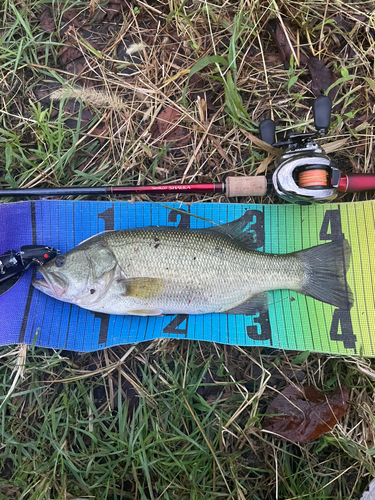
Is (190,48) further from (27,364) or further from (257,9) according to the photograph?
(27,364)

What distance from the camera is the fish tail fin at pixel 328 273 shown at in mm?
2721

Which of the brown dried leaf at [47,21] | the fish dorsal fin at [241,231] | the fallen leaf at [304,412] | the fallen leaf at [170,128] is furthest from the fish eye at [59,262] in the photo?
the brown dried leaf at [47,21]

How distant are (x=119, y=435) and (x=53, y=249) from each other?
1709mm

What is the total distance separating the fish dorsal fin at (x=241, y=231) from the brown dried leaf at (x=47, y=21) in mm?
2608

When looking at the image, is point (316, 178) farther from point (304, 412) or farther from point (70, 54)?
point (70, 54)

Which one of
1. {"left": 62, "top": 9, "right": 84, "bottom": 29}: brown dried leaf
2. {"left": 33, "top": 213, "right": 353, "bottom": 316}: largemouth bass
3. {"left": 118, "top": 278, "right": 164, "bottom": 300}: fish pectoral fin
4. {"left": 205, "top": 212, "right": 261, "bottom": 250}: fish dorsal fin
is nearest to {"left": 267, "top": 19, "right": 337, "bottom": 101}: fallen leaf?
{"left": 205, "top": 212, "right": 261, "bottom": 250}: fish dorsal fin

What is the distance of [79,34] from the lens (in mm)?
3092

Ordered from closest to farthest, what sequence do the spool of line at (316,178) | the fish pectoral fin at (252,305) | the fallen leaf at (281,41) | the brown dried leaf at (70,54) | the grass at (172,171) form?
the spool of line at (316,178)
the grass at (172,171)
the fish pectoral fin at (252,305)
the fallen leaf at (281,41)
the brown dried leaf at (70,54)

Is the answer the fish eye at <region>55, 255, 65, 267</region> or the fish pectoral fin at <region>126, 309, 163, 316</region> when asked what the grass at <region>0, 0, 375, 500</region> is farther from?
the fish eye at <region>55, 255, 65, 267</region>

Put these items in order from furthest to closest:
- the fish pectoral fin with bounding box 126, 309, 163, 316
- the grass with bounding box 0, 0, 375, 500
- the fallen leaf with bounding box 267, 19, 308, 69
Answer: the fallen leaf with bounding box 267, 19, 308, 69 < the fish pectoral fin with bounding box 126, 309, 163, 316 < the grass with bounding box 0, 0, 375, 500

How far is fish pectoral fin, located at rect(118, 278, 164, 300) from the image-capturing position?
8.43ft

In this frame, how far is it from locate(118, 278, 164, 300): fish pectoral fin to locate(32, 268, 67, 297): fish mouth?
50 cm

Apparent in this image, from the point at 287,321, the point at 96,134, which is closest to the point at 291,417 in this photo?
the point at 287,321

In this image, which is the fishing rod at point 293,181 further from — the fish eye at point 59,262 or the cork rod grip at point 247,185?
the fish eye at point 59,262
